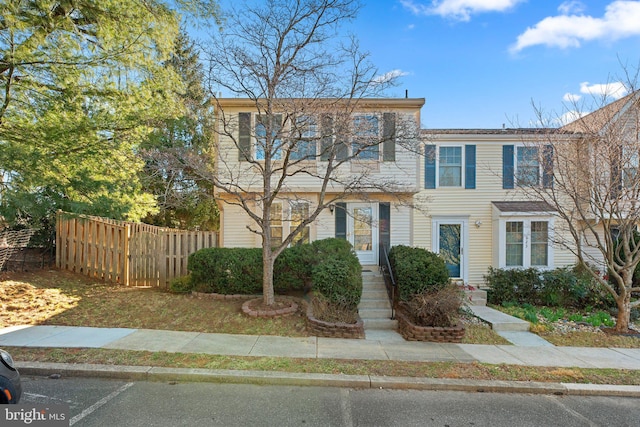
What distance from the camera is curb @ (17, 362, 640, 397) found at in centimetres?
413

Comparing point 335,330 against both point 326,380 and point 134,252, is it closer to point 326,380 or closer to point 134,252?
point 326,380

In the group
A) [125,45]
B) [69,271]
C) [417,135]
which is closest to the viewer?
[417,135]

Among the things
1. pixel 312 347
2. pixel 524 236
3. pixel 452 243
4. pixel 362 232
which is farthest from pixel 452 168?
pixel 312 347

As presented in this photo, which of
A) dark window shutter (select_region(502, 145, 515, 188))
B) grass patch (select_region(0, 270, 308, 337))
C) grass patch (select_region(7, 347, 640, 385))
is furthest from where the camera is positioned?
dark window shutter (select_region(502, 145, 515, 188))

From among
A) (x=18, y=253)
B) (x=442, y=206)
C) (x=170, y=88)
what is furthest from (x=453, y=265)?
(x=18, y=253)

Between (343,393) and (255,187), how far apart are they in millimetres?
7454

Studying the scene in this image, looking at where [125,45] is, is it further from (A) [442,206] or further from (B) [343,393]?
(A) [442,206]

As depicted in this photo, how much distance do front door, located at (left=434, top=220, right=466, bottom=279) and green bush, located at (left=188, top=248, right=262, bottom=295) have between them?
266 inches

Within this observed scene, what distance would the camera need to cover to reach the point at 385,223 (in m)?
10.6

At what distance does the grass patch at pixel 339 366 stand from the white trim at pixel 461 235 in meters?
6.37

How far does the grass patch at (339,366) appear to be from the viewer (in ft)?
14.4

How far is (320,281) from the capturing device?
655cm

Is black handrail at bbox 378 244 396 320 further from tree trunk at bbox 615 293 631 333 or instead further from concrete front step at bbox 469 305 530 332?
tree trunk at bbox 615 293 631 333

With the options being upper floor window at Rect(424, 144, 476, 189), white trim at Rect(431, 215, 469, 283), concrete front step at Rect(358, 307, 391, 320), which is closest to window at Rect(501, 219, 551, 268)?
white trim at Rect(431, 215, 469, 283)
